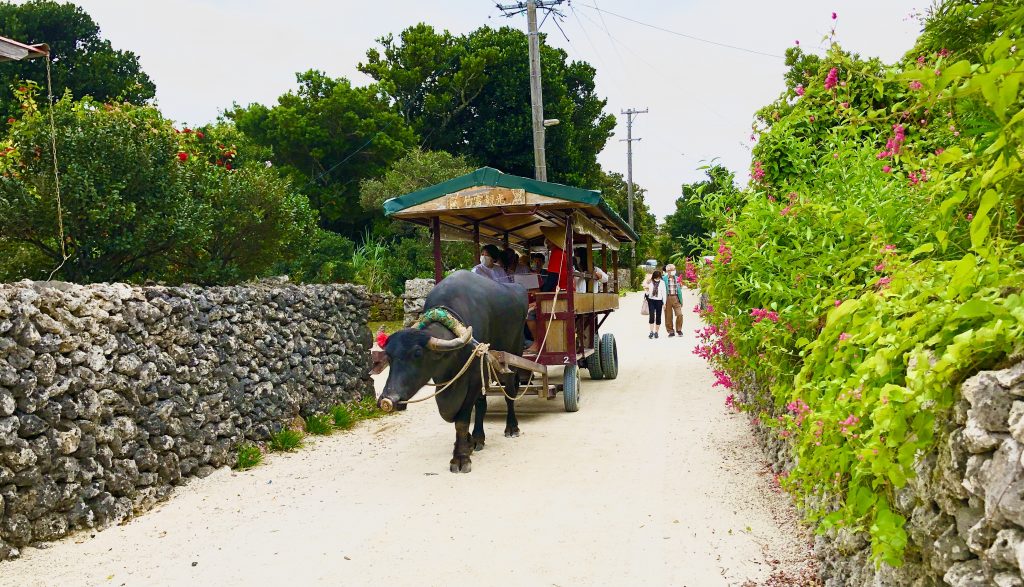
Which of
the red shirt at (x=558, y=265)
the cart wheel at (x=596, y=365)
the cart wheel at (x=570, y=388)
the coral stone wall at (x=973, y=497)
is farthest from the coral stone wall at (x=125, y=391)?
the coral stone wall at (x=973, y=497)

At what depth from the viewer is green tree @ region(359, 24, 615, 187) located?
28.8 meters

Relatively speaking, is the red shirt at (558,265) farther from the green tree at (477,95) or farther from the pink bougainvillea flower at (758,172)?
the green tree at (477,95)

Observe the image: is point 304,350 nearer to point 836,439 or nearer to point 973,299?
point 836,439

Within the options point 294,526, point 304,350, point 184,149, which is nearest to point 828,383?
point 294,526

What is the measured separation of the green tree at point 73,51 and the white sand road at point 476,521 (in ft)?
71.9

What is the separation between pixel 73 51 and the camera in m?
25.5

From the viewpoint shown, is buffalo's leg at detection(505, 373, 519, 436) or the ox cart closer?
buffalo's leg at detection(505, 373, 519, 436)

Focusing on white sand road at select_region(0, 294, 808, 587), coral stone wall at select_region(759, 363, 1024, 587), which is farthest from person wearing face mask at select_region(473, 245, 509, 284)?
coral stone wall at select_region(759, 363, 1024, 587)

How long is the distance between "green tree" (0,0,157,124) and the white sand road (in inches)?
863

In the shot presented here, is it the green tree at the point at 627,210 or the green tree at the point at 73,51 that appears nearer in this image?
the green tree at the point at 73,51

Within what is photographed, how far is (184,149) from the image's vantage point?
38.1 ft

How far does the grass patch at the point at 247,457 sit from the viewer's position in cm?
652

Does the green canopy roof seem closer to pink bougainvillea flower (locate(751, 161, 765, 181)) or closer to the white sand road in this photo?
pink bougainvillea flower (locate(751, 161, 765, 181))

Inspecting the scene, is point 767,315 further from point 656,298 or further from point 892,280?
point 656,298
